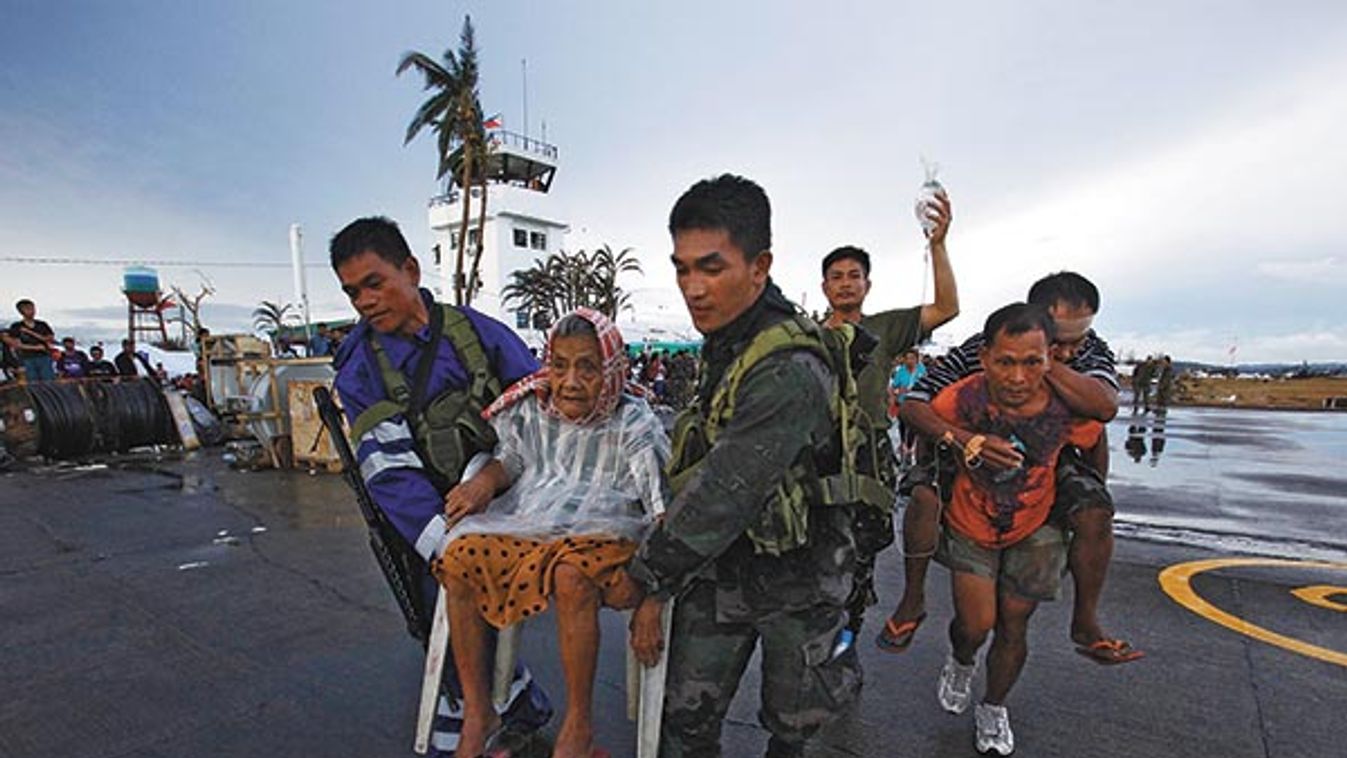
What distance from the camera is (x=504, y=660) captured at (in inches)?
80.8

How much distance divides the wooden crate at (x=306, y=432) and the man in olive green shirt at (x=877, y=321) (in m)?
7.69

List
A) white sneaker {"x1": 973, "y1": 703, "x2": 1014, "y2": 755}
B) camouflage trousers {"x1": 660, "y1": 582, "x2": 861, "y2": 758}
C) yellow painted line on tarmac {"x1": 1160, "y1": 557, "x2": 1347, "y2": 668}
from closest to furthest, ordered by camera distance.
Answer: camouflage trousers {"x1": 660, "y1": 582, "x2": 861, "y2": 758} → white sneaker {"x1": 973, "y1": 703, "x2": 1014, "y2": 755} → yellow painted line on tarmac {"x1": 1160, "y1": 557, "x2": 1347, "y2": 668}

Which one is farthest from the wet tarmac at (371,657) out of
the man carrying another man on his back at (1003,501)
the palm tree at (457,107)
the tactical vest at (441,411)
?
the palm tree at (457,107)

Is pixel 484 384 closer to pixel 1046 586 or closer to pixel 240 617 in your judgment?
pixel 1046 586

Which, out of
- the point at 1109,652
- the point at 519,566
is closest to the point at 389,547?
the point at 519,566

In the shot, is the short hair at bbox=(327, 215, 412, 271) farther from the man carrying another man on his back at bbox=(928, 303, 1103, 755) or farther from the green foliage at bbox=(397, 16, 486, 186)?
the green foliage at bbox=(397, 16, 486, 186)

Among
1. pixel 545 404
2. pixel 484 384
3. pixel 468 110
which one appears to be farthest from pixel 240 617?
pixel 468 110

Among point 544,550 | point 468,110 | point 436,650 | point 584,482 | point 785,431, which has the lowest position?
point 436,650

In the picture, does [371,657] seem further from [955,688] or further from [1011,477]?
[1011,477]

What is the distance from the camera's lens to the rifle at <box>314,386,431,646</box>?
7.25 ft

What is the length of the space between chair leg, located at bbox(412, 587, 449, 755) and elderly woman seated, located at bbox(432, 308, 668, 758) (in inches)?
4.3

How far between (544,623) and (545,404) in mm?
Result: 2131

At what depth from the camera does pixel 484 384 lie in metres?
2.24

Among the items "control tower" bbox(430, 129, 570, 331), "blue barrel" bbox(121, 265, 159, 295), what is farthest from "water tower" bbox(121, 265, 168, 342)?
"control tower" bbox(430, 129, 570, 331)
